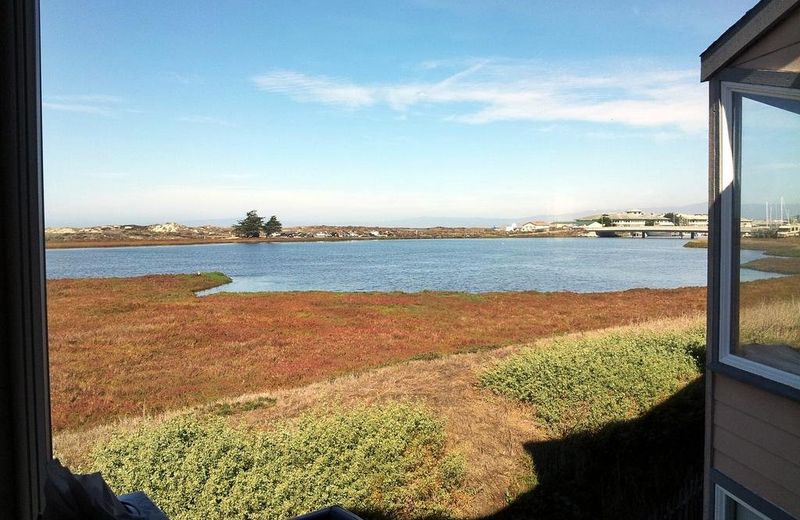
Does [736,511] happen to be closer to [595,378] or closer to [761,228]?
[761,228]

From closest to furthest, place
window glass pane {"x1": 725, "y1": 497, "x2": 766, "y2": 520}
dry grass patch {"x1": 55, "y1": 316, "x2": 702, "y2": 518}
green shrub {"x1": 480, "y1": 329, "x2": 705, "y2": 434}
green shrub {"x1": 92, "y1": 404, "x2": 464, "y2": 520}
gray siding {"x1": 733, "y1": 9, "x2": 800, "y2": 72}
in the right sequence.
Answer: gray siding {"x1": 733, "y1": 9, "x2": 800, "y2": 72}
window glass pane {"x1": 725, "y1": 497, "x2": 766, "y2": 520}
green shrub {"x1": 92, "y1": 404, "x2": 464, "y2": 520}
dry grass patch {"x1": 55, "y1": 316, "x2": 702, "y2": 518}
green shrub {"x1": 480, "y1": 329, "x2": 705, "y2": 434}

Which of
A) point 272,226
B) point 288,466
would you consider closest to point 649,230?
point 288,466

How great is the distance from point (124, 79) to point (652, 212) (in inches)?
240

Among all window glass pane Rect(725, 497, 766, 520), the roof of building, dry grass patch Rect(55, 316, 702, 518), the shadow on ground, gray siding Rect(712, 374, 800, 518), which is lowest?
the shadow on ground

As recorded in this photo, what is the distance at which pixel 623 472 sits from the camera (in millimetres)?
3482

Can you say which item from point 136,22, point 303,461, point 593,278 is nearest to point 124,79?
point 136,22

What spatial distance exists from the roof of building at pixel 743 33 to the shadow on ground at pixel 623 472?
2574 mm

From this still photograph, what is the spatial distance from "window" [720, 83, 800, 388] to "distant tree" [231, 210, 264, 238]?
7.81 m

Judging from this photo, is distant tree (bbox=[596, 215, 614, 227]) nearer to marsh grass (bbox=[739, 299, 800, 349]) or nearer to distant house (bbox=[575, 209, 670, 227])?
distant house (bbox=[575, 209, 670, 227])

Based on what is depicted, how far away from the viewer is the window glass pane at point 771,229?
133cm

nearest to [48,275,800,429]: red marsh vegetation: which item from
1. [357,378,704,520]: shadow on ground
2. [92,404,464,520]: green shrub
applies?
[92,404,464,520]: green shrub

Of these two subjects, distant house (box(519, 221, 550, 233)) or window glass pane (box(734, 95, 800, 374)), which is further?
distant house (box(519, 221, 550, 233))

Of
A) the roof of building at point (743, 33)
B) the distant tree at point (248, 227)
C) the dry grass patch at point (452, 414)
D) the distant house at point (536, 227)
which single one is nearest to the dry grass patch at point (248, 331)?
the dry grass patch at point (452, 414)

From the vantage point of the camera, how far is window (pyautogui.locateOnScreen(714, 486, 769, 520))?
1.45 meters
